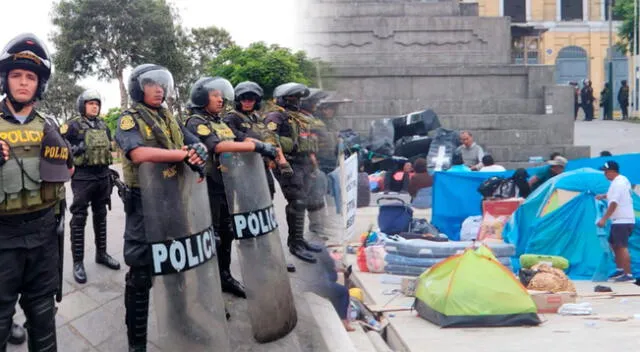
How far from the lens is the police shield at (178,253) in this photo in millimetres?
4316

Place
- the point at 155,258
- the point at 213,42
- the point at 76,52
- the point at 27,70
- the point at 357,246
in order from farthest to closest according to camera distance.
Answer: the point at 213,42 < the point at 76,52 < the point at 357,246 < the point at 155,258 < the point at 27,70

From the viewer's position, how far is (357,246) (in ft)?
35.5

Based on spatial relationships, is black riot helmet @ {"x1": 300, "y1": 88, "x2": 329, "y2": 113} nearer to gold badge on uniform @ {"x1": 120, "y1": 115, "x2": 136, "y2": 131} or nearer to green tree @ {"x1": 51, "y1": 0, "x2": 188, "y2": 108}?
gold badge on uniform @ {"x1": 120, "y1": 115, "x2": 136, "y2": 131}

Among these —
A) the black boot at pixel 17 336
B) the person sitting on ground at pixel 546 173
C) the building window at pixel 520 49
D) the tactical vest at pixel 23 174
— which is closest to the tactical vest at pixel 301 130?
the black boot at pixel 17 336

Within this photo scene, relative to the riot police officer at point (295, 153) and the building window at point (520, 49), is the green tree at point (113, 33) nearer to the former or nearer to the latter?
the building window at point (520, 49)

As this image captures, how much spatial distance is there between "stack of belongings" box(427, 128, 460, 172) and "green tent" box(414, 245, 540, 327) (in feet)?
28.5

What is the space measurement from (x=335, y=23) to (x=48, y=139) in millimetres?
16614

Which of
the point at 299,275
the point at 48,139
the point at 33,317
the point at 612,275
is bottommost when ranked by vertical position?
the point at 612,275

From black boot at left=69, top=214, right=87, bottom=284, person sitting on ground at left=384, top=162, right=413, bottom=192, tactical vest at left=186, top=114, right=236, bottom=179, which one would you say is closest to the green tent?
tactical vest at left=186, top=114, right=236, bottom=179

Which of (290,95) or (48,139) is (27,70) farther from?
(290,95)

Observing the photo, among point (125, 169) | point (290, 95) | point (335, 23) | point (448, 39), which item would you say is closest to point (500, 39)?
point (448, 39)

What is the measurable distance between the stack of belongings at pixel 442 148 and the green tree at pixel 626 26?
71.5ft

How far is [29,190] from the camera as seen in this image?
13.1ft

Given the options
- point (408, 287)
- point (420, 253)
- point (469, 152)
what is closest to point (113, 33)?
point (469, 152)
